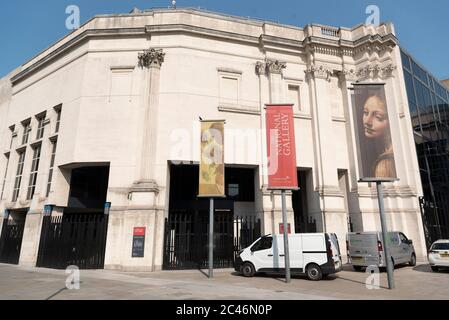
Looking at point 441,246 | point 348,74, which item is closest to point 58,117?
point 348,74

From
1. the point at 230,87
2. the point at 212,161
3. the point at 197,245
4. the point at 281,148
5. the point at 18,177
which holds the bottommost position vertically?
the point at 197,245

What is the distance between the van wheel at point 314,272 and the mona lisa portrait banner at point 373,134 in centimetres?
415

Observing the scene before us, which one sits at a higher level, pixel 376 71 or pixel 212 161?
pixel 376 71

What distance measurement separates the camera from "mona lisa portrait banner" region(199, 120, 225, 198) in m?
15.0

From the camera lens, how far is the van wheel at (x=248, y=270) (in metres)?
13.9

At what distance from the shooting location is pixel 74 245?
17312 millimetres

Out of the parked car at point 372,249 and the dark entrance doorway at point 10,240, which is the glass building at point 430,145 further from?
the dark entrance doorway at point 10,240

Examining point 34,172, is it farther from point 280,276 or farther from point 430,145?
point 430,145

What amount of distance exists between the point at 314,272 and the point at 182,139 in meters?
10.8

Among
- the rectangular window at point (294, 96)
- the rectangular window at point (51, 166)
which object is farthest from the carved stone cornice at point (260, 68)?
the rectangular window at point (51, 166)

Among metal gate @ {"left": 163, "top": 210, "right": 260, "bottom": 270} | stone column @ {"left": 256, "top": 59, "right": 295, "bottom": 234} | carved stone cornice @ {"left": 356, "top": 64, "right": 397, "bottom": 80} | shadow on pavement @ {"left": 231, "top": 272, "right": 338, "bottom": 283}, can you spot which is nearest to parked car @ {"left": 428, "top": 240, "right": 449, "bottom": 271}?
shadow on pavement @ {"left": 231, "top": 272, "right": 338, "bottom": 283}

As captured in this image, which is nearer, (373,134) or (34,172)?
(373,134)

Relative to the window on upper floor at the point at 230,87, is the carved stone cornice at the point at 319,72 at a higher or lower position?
higher

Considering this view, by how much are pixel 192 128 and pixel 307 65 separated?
1008 centimetres
